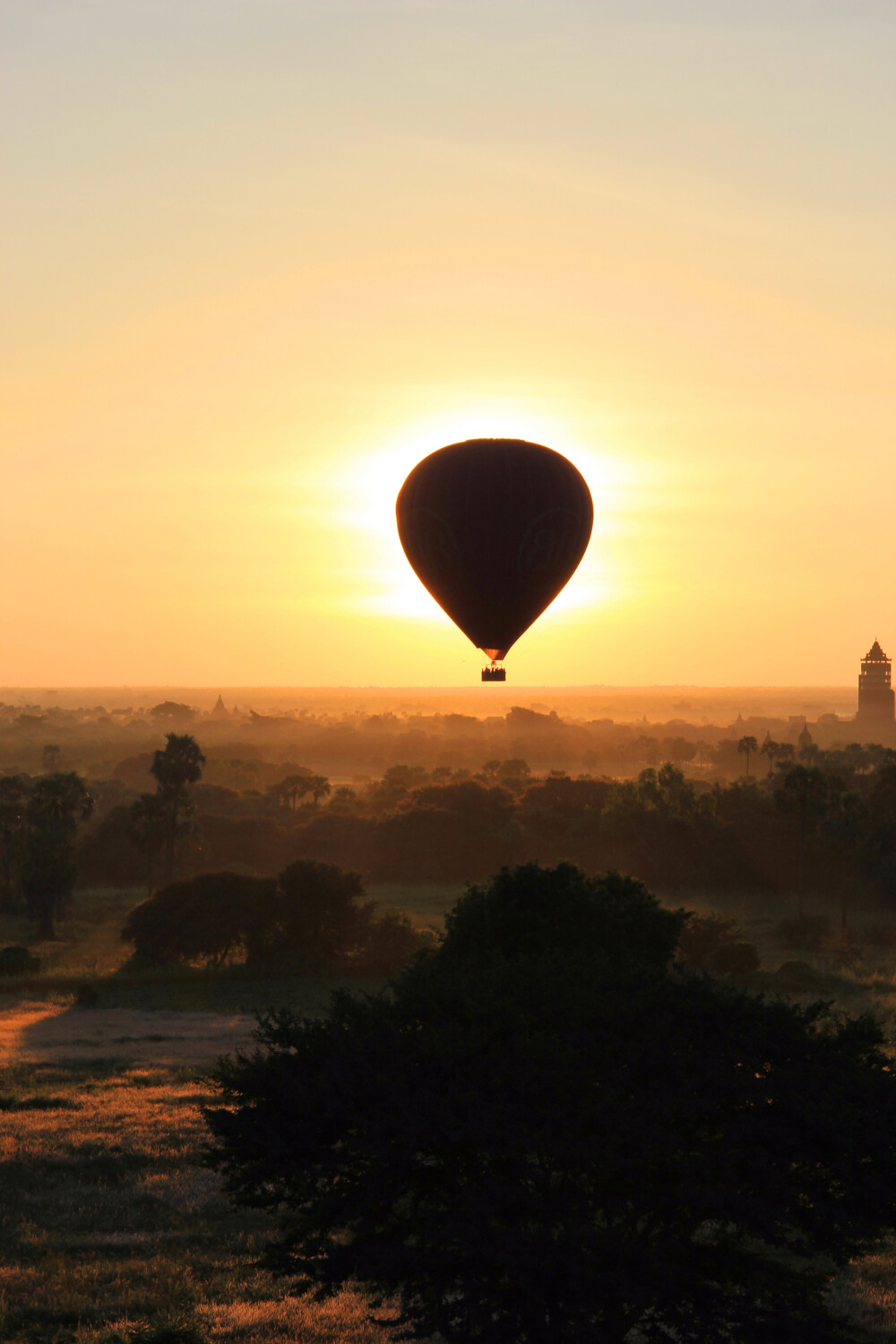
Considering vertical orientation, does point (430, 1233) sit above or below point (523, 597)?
below

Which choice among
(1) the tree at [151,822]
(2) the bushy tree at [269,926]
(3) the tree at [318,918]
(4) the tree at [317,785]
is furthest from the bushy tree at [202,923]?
(4) the tree at [317,785]

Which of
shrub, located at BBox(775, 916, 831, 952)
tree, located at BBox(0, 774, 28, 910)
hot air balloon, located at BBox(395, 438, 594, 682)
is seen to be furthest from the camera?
tree, located at BBox(0, 774, 28, 910)

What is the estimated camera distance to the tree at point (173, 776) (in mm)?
73438

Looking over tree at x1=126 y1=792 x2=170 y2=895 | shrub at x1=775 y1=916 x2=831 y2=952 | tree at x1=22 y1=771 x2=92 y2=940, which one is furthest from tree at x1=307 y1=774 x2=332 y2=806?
shrub at x1=775 y1=916 x2=831 y2=952

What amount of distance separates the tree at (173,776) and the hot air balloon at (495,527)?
4185 cm

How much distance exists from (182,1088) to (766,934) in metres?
40.8

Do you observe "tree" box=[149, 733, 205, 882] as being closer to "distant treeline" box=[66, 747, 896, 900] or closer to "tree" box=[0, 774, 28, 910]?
"distant treeline" box=[66, 747, 896, 900]

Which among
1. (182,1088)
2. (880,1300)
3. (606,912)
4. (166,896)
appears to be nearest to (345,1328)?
(880,1300)

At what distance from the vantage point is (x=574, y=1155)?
1516 cm

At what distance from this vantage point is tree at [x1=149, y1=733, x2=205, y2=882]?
241 ft

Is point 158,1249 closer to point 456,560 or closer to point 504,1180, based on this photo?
point 504,1180

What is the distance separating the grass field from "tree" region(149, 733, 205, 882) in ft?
79.2

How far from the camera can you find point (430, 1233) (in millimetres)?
14992

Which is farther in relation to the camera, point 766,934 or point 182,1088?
point 766,934
